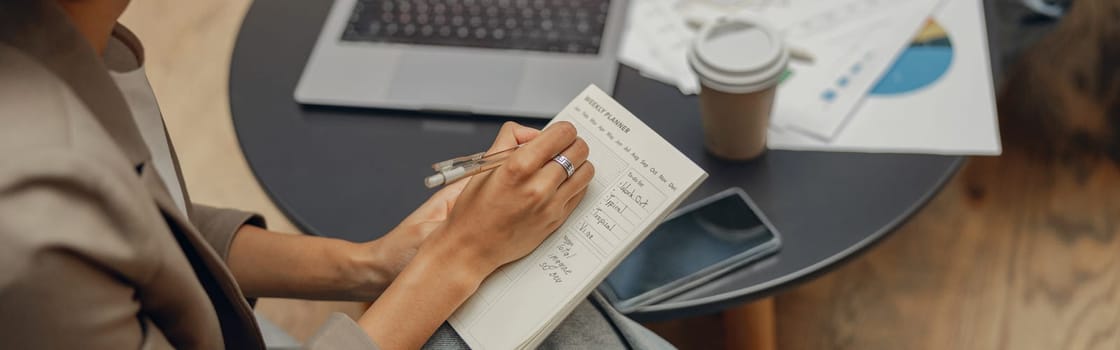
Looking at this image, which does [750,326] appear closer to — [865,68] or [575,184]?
[865,68]

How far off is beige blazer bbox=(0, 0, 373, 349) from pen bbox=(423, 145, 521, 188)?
0.21 metres

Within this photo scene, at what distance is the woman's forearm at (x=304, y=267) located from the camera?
84 centimetres

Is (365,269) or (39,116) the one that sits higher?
(39,116)

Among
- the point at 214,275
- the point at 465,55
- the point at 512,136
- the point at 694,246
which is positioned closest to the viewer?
the point at 214,275

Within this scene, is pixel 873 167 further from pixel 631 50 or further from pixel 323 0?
pixel 323 0

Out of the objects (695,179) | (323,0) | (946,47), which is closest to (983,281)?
(946,47)

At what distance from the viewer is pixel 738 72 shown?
0.81m

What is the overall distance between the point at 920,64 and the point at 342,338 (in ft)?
2.04

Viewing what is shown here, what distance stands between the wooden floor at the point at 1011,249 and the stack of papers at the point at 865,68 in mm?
482

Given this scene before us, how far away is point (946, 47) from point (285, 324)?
105 cm

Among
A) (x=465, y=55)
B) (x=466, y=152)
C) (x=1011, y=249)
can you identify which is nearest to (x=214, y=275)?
(x=466, y=152)

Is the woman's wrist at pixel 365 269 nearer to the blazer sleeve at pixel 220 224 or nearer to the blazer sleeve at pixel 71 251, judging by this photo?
the blazer sleeve at pixel 220 224

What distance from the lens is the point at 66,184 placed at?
488 millimetres

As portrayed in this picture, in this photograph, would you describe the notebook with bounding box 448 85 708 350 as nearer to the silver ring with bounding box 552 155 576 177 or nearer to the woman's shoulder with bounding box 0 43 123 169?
the silver ring with bounding box 552 155 576 177
